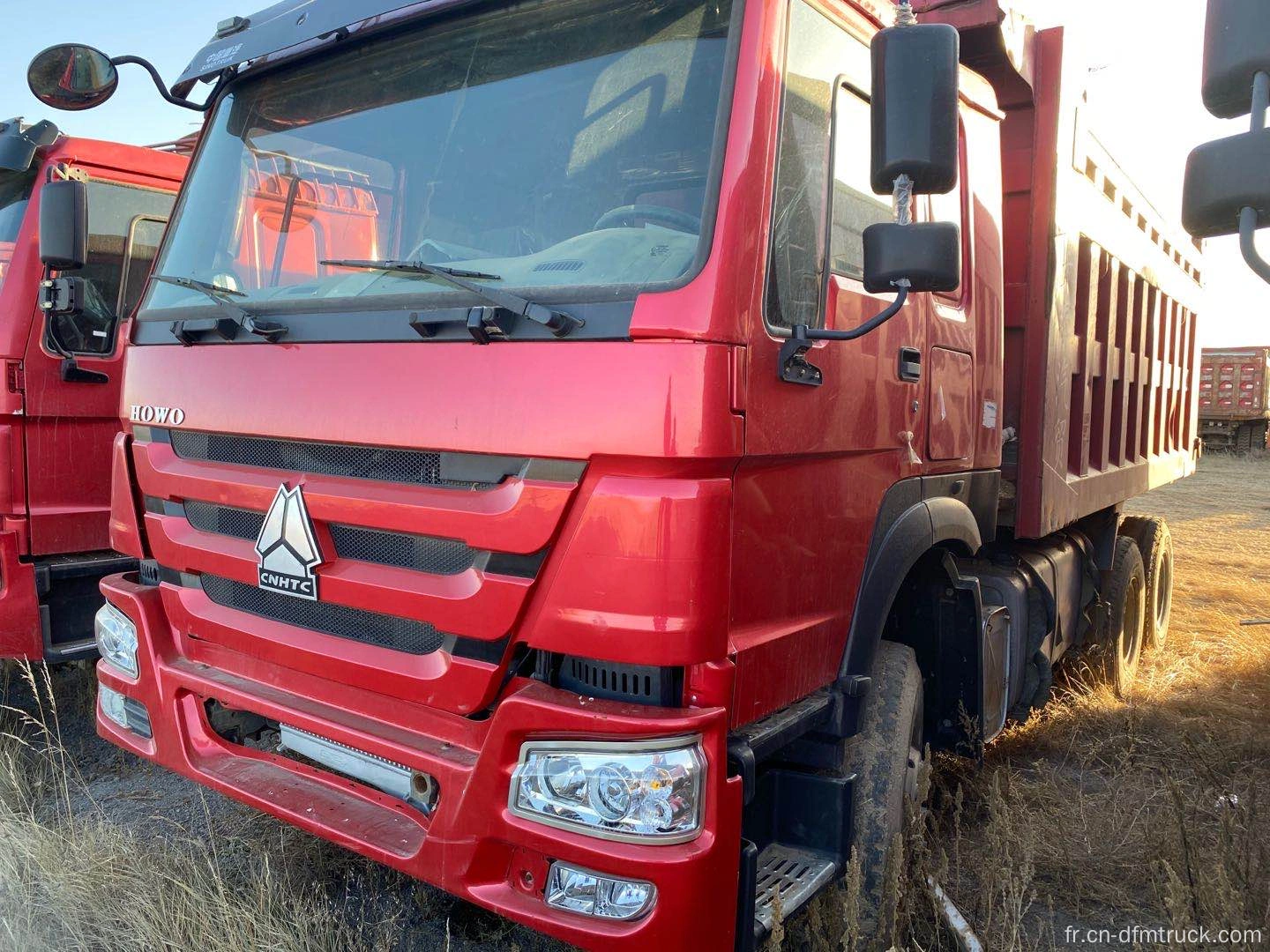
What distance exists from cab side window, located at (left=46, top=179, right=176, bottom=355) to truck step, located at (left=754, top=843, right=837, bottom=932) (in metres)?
3.78

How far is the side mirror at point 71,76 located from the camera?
121 inches

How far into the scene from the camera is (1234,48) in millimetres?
1877

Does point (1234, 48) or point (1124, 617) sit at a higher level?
point (1234, 48)

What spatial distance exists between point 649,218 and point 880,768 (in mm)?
1587

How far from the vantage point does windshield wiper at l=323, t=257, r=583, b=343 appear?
1998 millimetres

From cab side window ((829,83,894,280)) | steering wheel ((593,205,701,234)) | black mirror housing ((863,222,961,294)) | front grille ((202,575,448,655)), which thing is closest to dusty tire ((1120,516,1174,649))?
cab side window ((829,83,894,280))

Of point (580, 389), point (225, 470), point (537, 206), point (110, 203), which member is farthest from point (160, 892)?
point (110, 203)

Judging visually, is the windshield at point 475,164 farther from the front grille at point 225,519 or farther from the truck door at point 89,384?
the truck door at point 89,384

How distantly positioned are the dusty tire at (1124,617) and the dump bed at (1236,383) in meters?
21.8

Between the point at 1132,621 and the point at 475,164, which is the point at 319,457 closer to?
the point at 475,164

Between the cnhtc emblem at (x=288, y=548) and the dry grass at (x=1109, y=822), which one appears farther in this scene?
the dry grass at (x=1109, y=822)

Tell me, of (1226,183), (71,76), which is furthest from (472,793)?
(71,76)

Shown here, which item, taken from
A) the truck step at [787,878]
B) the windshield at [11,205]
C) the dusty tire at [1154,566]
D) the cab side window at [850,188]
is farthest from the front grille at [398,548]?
the dusty tire at [1154,566]

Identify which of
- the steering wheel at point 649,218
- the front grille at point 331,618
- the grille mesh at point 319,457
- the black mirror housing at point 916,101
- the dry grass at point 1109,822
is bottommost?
the dry grass at point 1109,822
